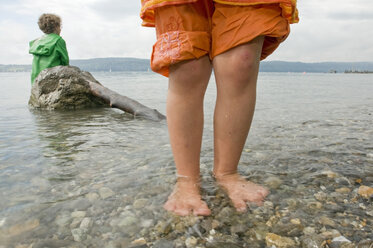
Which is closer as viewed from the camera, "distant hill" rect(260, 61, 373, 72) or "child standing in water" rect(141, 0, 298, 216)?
"child standing in water" rect(141, 0, 298, 216)

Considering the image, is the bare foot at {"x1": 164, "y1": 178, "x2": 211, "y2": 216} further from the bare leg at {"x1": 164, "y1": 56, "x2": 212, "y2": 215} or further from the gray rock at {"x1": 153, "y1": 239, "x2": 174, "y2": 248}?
the gray rock at {"x1": 153, "y1": 239, "x2": 174, "y2": 248}

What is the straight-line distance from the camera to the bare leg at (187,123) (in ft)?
5.39

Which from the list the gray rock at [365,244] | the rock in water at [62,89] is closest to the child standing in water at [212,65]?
the gray rock at [365,244]

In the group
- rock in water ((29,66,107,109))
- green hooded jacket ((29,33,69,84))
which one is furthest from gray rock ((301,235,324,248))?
green hooded jacket ((29,33,69,84))

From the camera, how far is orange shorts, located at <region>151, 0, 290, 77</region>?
5.15 feet

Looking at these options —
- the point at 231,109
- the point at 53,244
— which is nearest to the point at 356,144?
the point at 231,109

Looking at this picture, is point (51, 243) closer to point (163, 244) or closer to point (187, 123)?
point (163, 244)

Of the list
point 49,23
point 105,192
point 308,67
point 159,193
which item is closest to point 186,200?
point 159,193

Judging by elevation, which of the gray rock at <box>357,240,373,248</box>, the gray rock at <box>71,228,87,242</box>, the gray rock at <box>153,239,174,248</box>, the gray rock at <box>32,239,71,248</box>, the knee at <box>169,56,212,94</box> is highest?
the knee at <box>169,56,212,94</box>

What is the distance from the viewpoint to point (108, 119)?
491cm

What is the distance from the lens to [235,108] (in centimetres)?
174

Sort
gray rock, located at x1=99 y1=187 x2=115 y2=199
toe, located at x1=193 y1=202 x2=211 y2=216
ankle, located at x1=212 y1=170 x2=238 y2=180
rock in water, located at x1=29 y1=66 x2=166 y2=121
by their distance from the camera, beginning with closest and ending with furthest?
toe, located at x1=193 y1=202 x2=211 y2=216 < gray rock, located at x1=99 y1=187 x2=115 y2=199 < ankle, located at x1=212 y1=170 x2=238 y2=180 < rock in water, located at x1=29 y1=66 x2=166 y2=121

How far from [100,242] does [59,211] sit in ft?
1.33

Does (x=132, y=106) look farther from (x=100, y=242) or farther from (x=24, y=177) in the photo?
(x=100, y=242)
